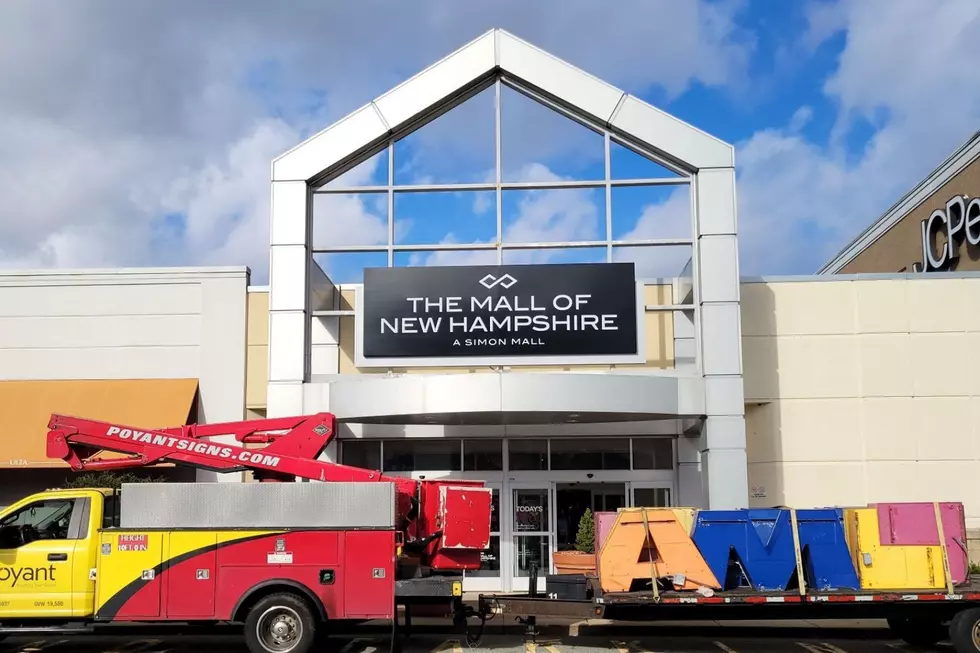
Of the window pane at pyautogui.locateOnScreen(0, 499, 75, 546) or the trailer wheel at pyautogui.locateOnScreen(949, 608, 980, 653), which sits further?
the window pane at pyautogui.locateOnScreen(0, 499, 75, 546)

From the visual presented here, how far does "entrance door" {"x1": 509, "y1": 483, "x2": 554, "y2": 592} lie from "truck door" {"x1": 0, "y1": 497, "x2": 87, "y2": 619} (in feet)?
33.0

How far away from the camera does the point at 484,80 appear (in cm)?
1964

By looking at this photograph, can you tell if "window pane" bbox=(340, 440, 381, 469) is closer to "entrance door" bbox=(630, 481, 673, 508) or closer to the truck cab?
"entrance door" bbox=(630, 481, 673, 508)

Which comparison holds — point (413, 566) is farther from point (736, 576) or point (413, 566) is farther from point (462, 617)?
point (736, 576)

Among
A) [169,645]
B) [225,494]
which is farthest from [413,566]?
[169,645]

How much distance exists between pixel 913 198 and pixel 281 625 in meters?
21.8

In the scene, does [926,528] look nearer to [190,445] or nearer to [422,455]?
[190,445]

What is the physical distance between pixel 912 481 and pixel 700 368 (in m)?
5.18

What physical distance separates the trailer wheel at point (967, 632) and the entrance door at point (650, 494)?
871 centimetres

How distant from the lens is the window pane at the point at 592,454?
20922mm

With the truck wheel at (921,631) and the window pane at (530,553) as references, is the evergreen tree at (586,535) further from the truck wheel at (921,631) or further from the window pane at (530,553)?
the truck wheel at (921,631)

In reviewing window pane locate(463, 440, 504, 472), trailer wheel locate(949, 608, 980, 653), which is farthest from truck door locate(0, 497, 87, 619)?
trailer wheel locate(949, 608, 980, 653)

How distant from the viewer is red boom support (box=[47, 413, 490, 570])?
43.9 feet

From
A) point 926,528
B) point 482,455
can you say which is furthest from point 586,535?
point 926,528
